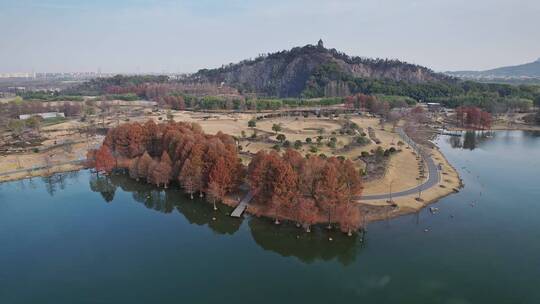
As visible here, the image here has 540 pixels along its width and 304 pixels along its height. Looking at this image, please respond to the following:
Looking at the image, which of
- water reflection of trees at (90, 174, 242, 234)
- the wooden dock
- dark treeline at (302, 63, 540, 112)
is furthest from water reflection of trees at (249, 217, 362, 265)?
dark treeline at (302, 63, 540, 112)

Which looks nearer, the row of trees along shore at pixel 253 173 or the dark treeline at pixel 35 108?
the row of trees along shore at pixel 253 173

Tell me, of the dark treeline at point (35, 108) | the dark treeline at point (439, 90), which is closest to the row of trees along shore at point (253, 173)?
the dark treeline at point (35, 108)

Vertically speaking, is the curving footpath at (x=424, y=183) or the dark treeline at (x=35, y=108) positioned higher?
the dark treeline at (x=35, y=108)

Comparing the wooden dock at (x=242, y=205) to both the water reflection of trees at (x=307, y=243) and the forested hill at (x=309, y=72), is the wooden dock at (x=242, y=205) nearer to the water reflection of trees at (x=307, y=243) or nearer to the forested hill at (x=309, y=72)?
the water reflection of trees at (x=307, y=243)

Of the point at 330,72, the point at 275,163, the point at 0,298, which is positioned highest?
the point at 330,72

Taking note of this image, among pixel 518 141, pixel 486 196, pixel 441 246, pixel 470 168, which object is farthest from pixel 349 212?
pixel 518 141

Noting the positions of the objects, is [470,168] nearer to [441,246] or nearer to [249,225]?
[441,246]
